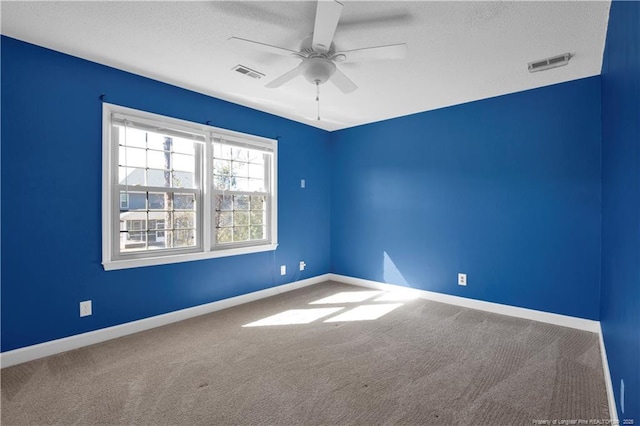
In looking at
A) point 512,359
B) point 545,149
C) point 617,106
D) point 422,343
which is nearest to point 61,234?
point 422,343

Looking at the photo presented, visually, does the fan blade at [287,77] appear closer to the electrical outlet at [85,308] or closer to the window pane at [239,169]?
Answer: the window pane at [239,169]

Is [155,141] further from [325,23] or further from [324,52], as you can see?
[325,23]

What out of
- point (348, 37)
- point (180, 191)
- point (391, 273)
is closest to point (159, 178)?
point (180, 191)

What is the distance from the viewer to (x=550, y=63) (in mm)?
2740

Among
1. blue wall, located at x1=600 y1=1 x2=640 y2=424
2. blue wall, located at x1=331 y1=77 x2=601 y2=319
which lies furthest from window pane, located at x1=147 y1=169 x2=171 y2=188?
blue wall, located at x1=600 y1=1 x2=640 y2=424

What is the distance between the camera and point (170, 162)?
3.36 metres

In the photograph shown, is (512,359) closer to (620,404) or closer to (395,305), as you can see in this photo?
(620,404)

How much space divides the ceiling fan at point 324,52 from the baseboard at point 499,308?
9.40ft

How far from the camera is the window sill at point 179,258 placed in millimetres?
2891

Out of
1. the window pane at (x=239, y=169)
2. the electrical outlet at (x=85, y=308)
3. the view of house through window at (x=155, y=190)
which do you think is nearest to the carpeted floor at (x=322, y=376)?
the electrical outlet at (x=85, y=308)

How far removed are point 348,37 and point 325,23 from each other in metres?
0.51

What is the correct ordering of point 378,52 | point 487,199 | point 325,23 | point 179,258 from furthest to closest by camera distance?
1. point 487,199
2. point 179,258
3. point 378,52
4. point 325,23

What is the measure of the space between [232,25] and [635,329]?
277 cm

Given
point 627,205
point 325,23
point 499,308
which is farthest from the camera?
point 499,308
